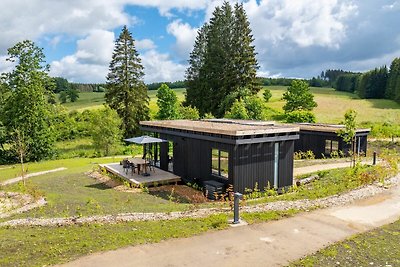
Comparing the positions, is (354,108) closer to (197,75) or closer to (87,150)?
(197,75)

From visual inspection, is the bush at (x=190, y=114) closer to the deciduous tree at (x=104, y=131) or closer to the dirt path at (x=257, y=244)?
the deciduous tree at (x=104, y=131)

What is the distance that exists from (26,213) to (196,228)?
6459 mm

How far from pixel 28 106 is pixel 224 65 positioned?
24708 millimetres

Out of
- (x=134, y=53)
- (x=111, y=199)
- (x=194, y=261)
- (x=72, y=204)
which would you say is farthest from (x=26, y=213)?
(x=134, y=53)

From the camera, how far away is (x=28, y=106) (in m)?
34.9

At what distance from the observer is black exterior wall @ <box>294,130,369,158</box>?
2553 cm

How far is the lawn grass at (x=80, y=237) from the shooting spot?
7.95m

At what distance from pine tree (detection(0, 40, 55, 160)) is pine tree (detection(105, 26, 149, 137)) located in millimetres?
7643

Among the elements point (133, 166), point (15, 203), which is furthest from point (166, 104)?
point (15, 203)

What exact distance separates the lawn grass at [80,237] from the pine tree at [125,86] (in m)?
31.5

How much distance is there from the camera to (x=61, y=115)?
127 feet

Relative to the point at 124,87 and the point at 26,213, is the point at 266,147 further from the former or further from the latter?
the point at 124,87

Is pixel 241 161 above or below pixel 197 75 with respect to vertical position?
below

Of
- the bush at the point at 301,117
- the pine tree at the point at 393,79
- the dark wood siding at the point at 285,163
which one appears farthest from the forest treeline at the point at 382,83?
the dark wood siding at the point at 285,163
